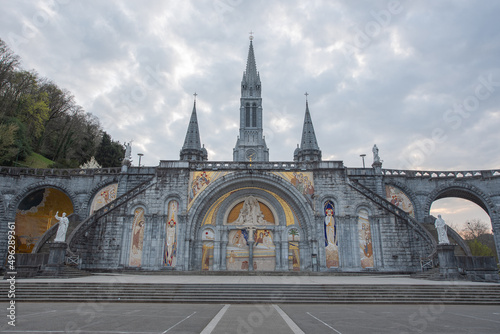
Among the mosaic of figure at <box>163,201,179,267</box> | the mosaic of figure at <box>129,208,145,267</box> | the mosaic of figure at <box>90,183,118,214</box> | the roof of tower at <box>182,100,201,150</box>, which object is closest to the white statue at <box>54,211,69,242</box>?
the mosaic of figure at <box>129,208,145,267</box>

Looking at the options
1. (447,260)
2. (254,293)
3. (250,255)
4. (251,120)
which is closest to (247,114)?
(251,120)

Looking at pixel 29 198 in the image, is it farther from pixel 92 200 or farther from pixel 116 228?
pixel 116 228

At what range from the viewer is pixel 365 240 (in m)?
21.9

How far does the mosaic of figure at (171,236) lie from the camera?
21.7 metres

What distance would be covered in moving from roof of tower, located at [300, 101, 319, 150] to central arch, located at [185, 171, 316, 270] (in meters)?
17.2

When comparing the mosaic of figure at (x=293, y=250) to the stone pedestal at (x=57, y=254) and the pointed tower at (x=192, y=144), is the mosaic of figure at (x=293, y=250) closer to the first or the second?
the stone pedestal at (x=57, y=254)

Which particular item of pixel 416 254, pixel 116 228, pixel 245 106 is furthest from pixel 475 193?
A: pixel 245 106

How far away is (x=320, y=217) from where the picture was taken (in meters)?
22.4

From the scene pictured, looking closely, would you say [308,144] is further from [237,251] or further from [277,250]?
[237,251]

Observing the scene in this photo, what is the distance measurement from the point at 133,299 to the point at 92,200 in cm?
1654

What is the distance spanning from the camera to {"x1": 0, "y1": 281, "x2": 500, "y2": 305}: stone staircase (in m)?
11.6

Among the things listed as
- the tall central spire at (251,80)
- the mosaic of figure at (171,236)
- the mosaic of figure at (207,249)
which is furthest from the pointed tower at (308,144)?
the tall central spire at (251,80)

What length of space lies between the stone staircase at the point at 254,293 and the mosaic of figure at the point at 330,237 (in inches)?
360

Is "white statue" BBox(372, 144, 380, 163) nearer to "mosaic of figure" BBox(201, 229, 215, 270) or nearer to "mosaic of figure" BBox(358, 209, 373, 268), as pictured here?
"mosaic of figure" BBox(358, 209, 373, 268)
